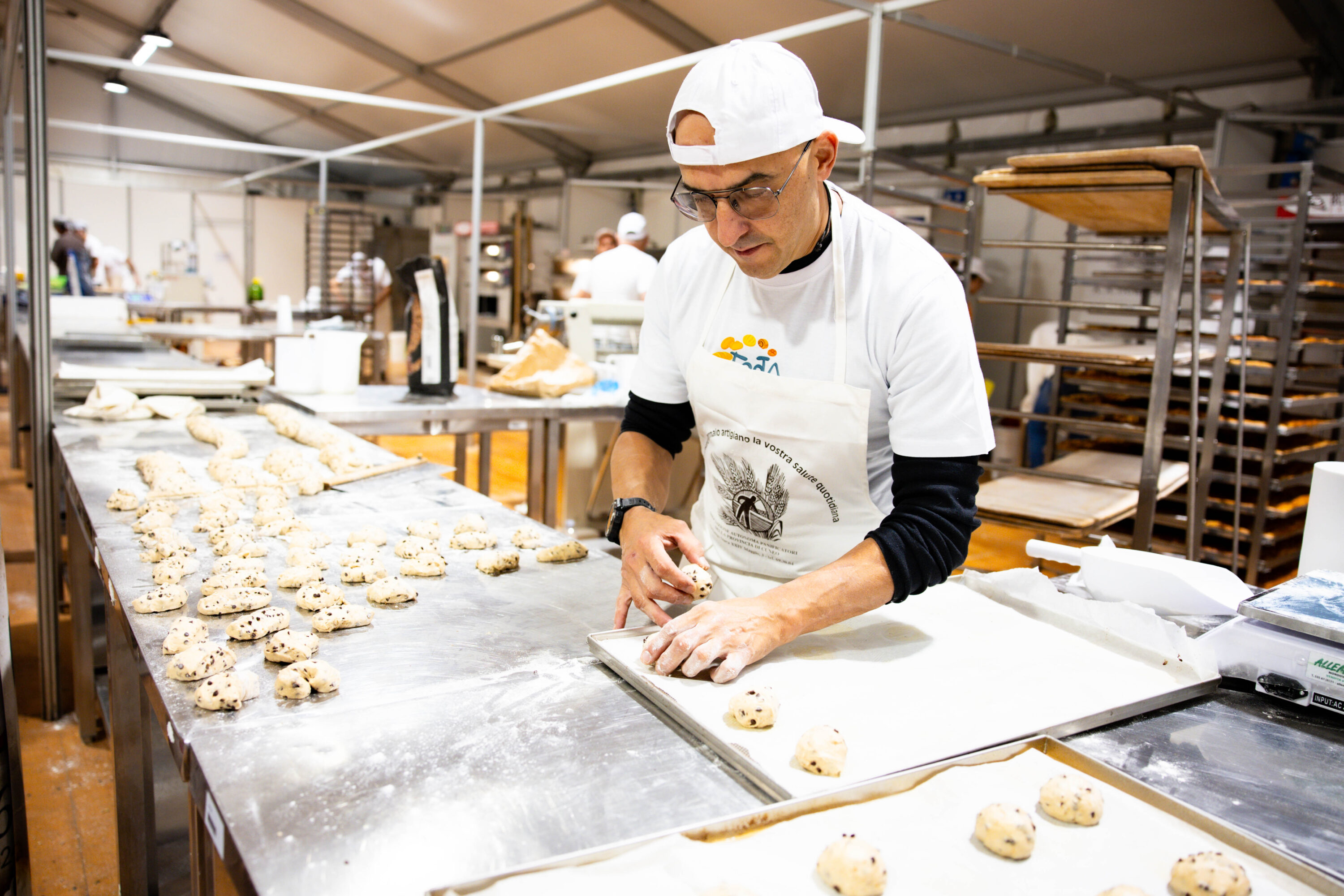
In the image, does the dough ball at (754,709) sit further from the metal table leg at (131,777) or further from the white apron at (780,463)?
the metal table leg at (131,777)

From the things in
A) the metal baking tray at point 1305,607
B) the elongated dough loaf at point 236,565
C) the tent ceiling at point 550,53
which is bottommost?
the elongated dough loaf at point 236,565

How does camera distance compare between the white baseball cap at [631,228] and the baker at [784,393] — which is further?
the white baseball cap at [631,228]

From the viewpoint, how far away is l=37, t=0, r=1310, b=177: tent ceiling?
605 cm

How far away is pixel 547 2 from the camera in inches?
316

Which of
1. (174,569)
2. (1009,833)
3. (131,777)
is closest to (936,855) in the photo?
(1009,833)

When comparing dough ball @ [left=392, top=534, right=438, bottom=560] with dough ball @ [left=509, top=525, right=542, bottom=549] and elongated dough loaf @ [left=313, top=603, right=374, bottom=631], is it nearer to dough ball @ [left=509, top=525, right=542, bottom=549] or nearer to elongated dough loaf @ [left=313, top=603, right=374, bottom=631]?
dough ball @ [left=509, top=525, right=542, bottom=549]

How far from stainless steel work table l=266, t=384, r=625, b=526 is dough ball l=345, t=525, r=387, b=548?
1.58 meters

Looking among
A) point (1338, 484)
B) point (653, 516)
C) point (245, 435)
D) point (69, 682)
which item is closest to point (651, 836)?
point (653, 516)

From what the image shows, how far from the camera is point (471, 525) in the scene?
1.82m

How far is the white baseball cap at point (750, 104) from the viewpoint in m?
1.26

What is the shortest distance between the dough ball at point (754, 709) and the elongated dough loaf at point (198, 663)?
636 mm

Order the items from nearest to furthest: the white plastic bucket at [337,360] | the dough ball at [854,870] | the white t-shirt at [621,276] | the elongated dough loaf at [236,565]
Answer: the dough ball at [854,870] < the elongated dough loaf at [236,565] < the white plastic bucket at [337,360] < the white t-shirt at [621,276]

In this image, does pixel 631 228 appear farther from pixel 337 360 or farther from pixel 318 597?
pixel 318 597

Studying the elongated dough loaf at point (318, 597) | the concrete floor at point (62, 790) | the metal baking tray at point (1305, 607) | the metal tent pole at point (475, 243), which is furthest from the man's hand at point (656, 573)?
the metal tent pole at point (475, 243)
